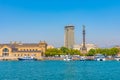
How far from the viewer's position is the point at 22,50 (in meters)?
178

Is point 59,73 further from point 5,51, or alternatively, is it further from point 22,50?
point 22,50

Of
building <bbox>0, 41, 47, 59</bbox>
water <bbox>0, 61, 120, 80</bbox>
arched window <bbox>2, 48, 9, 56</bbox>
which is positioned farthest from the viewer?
arched window <bbox>2, 48, 9, 56</bbox>

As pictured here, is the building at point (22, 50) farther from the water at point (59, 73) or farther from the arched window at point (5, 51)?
the water at point (59, 73)

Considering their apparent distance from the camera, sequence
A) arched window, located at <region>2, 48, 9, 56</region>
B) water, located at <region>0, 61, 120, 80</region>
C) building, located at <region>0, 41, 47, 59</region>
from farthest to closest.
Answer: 1. arched window, located at <region>2, 48, 9, 56</region>
2. building, located at <region>0, 41, 47, 59</region>
3. water, located at <region>0, 61, 120, 80</region>

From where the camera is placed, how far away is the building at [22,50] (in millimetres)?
170875

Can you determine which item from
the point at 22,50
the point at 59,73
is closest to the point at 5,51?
the point at 22,50

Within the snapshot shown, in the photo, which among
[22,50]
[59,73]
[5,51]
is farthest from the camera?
[22,50]

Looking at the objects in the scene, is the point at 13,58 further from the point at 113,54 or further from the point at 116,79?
the point at 116,79

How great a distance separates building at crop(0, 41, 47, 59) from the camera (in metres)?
171

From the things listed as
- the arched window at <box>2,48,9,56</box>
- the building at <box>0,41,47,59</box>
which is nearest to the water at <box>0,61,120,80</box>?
the building at <box>0,41,47,59</box>

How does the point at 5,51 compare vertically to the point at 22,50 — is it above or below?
below

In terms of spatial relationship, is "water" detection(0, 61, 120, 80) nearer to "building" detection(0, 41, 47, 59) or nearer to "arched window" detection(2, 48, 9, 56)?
"building" detection(0, 41, 47, 59)

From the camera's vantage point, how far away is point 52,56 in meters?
168

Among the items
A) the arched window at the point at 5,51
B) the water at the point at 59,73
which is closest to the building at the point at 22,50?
the arched window at the point at 5,51
